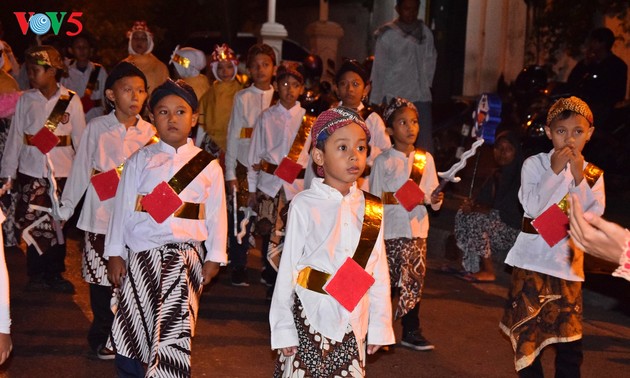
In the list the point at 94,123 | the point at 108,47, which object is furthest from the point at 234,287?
the point at 108,47

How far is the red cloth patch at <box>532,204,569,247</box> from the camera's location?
597cm

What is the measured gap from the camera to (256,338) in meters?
7.83

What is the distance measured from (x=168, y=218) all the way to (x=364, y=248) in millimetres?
1235

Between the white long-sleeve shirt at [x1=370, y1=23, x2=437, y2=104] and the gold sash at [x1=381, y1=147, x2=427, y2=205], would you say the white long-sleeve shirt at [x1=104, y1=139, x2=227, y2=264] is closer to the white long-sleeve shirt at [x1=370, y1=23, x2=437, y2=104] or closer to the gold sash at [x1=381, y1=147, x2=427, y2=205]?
the gold sash at [x1=381, y1=147, x2=427, y2=205]

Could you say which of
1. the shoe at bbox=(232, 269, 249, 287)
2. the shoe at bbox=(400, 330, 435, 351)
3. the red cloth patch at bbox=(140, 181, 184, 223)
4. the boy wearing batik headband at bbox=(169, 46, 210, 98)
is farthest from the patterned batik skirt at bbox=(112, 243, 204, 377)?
the boy wearing batik headband at bbox=(169, 46, 210, 98)

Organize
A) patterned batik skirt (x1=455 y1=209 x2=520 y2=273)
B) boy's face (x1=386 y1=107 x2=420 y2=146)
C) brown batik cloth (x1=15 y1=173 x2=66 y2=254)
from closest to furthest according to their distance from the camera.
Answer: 1. boy's face (x1=386 y1=107 x2=420 y2=146)
2. brown batik cloth (x1=15 y1=173 x2=66 y2=254)
3. patterned batik skirt (x1=455 y1=209 x2=520 y2=273)

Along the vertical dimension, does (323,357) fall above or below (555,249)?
below

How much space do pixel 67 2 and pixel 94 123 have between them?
1918 cm

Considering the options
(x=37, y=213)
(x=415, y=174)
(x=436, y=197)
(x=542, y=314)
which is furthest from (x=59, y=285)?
(x=542, y=314)

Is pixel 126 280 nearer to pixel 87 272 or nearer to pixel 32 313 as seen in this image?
pixel 87 272

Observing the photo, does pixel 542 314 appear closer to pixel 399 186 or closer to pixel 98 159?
pixel 399 186

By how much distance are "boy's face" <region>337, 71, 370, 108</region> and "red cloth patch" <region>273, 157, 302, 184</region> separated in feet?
2.56

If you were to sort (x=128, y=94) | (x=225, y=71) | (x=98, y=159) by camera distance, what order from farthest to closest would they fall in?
(x=225, y=71) < (x=98, y=159) < (x=128, y=94)

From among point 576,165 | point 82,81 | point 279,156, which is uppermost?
point 82,81
